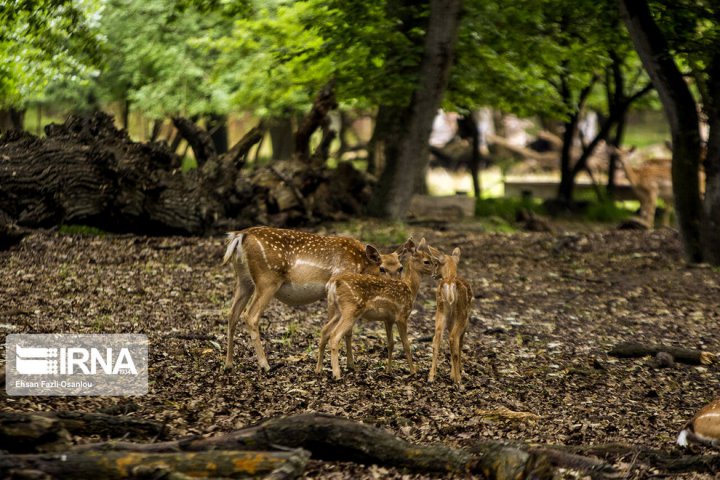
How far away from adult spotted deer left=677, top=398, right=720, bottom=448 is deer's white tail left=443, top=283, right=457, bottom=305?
194cm

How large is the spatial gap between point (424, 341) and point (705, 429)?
3.69 m

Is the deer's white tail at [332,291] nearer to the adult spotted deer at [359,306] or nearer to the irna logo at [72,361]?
the adult spotted deer at [359,306]

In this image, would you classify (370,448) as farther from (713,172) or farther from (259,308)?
(713,172)

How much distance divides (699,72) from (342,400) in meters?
9.42

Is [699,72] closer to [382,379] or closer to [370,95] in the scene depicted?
[370,95]

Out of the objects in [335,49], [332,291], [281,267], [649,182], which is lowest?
[332,291]

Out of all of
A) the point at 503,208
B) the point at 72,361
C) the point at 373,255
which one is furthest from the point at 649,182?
the point at 72,361

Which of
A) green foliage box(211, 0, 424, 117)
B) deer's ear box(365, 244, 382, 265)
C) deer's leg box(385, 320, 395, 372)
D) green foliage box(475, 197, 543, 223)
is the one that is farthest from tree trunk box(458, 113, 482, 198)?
deer's leg box(385, 320, 395, 372)

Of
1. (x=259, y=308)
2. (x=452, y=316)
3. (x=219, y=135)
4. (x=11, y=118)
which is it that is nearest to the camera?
(x=452, y=316)

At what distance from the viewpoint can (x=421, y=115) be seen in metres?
15.8

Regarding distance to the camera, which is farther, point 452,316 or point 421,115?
point 421,115

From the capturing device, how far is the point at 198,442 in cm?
535

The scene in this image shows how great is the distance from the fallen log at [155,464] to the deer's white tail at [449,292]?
286cm

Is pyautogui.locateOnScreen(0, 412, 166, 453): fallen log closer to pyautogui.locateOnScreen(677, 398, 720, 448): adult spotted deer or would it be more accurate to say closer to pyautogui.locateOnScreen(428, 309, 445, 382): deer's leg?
pyautogui.locateOnScreen(428, 309, 445, 382): deer's leg
